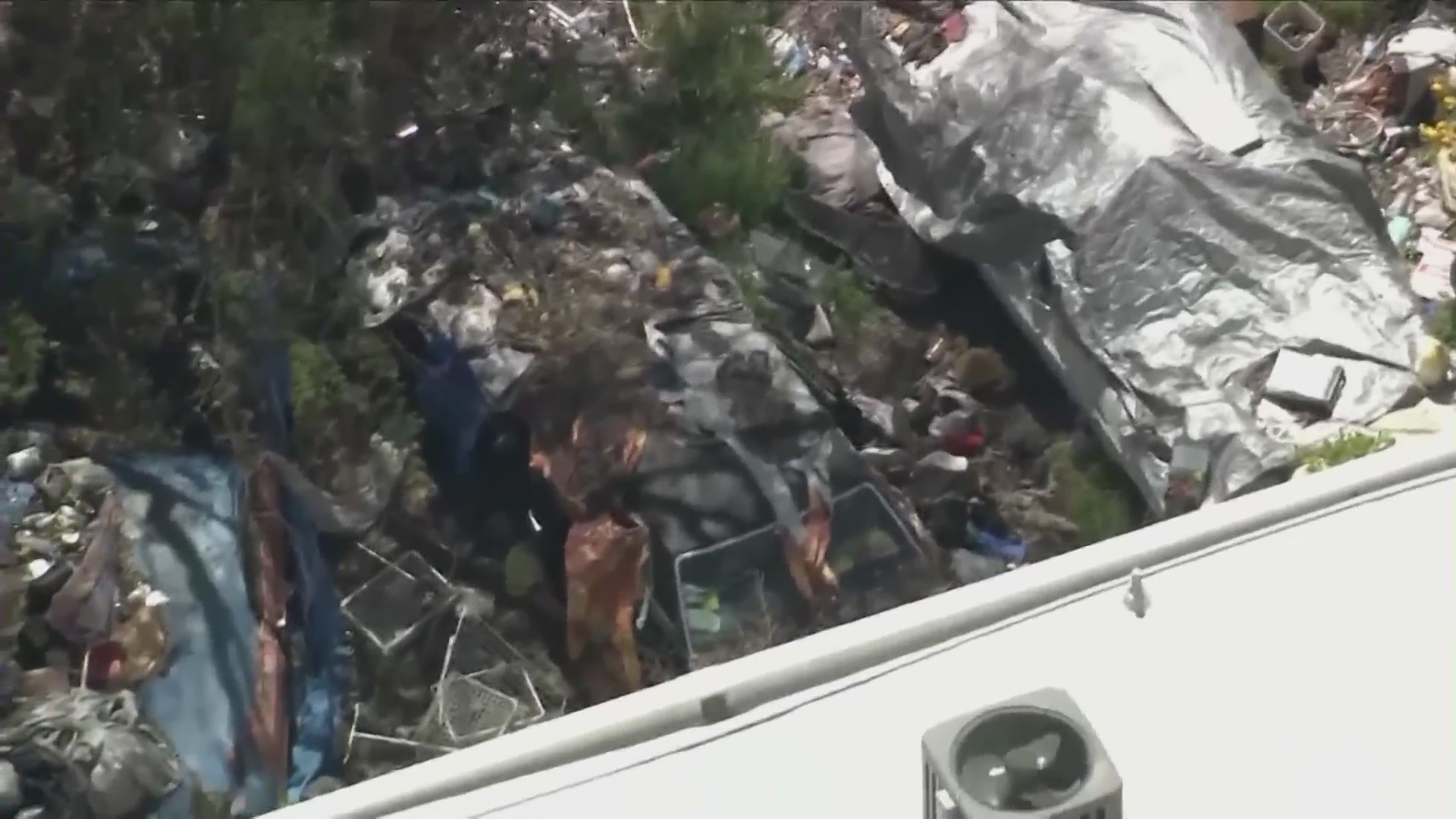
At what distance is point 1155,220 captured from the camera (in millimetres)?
1673

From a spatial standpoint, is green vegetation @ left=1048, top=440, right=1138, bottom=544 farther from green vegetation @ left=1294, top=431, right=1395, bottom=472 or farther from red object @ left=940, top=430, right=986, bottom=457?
green vegetation @ left=1294, top=431, right=1395, bottom=472

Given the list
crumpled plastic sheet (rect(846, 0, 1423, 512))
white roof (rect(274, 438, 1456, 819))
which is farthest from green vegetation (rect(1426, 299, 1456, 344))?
white roof (rect(274, 438, 1456, 819))

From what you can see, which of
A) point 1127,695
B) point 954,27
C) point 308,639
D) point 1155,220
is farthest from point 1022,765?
point 954,27

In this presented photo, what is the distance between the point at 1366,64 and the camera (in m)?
2.04

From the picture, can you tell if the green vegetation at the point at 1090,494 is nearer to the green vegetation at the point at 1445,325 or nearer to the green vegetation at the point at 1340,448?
the green vegetation at the point at 1340,448

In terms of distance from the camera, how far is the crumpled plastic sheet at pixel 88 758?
1180 millimetres

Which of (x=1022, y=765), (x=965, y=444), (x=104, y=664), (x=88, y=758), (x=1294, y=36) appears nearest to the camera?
(x=1022, y=765)

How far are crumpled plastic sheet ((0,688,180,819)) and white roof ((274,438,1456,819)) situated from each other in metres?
0.49

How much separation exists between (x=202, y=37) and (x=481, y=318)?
1.56 feet

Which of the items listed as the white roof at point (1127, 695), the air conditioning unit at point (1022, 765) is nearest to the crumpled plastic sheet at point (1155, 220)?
the white roof at point (1127, 695)

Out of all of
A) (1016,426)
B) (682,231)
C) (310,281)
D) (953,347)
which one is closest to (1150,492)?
(1016,426)

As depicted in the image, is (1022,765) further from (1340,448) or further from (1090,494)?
(1090,494)

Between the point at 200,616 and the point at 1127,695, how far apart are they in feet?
3.08

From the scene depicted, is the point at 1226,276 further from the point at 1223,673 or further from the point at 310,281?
the point at 310,281
